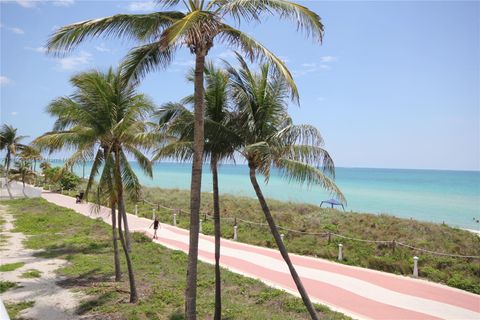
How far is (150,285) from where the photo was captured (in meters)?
12.7

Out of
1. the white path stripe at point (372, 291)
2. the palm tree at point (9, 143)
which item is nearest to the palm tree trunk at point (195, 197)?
the white path stripe at point (372, 291)

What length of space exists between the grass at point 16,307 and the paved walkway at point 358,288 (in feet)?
22.9

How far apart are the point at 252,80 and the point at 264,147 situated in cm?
187

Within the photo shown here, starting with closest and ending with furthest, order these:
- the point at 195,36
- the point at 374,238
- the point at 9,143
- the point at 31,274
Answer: the point at 195,36 < the point at 31,274 < the point at 374,238 < the point at 9,143

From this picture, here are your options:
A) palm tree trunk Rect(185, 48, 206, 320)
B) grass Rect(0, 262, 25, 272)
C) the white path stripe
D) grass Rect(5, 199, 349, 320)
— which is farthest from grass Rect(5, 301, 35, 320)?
the white path stripe

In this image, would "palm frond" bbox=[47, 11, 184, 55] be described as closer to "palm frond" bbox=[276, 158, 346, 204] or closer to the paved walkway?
"palm frond" bbox=[276, 158, 346, 204]

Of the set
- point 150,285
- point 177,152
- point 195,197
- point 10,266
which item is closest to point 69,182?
point 10,266

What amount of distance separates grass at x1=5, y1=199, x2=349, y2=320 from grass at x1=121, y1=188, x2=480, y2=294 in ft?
16.7

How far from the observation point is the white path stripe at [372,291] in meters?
10.6

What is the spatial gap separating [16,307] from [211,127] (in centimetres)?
780

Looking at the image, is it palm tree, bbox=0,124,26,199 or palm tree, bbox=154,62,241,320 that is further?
palm tree, bbox=0,124,26,199

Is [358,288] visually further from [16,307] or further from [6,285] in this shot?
[6,285]

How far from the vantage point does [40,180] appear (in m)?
60.4

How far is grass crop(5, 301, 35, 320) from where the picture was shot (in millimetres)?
10040
